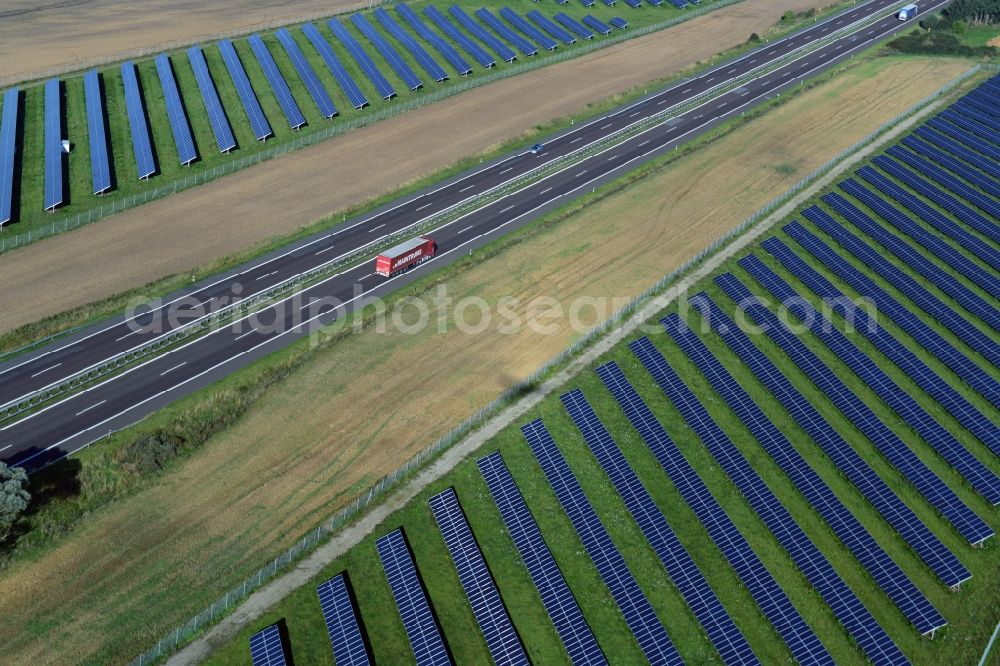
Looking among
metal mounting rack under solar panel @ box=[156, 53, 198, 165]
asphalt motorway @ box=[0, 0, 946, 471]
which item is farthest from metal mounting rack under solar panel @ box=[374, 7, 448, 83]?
metal mounting rack under solar panel @ box=[156, 53, 198, 165]

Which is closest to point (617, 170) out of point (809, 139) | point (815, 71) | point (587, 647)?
point (809, 139)

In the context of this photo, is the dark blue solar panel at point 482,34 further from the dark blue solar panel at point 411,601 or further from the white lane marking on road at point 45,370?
the dark blue solar panel at point 411,601

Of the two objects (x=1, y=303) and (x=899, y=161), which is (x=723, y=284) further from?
(x=1, y=303)

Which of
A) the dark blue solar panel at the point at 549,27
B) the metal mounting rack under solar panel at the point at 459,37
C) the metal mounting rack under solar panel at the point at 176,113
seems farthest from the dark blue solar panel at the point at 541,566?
the dark blue solar panel at the point at 549,27

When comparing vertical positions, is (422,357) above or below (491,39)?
below

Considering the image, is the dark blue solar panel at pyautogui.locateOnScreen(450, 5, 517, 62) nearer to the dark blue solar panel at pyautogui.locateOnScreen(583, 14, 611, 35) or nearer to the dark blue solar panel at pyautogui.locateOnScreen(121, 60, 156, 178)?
the dark blue solar panel at pyautogui.locateOnScreen(583, 14, 611, 35)

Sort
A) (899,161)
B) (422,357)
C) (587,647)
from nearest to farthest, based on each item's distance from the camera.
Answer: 1. (587,647)
2. (422,357)
3. (899,161)
